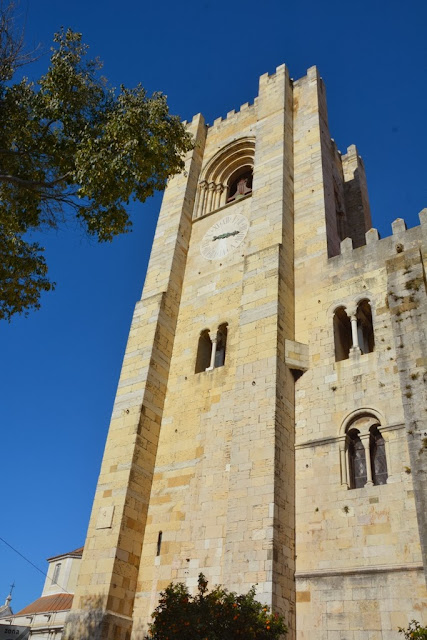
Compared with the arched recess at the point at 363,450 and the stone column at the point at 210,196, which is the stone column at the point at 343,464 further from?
the stone column at the point at 210,196

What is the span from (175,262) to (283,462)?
9.21 m

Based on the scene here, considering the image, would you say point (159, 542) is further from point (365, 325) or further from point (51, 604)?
point (51, 604)

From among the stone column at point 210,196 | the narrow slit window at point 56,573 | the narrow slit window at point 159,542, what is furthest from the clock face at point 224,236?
the narrow slit window at point 56,573

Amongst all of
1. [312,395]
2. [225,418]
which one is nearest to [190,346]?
[225,418]

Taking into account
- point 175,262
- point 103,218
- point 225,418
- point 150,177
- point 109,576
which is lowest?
point 109,576

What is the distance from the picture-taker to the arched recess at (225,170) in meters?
22.8

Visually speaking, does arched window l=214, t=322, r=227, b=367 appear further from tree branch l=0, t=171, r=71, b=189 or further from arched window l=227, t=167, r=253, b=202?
arched window l=227, t=167, r=253, b=202

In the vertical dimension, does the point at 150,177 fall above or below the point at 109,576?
above

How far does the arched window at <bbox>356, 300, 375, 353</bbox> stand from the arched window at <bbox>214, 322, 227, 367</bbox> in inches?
163

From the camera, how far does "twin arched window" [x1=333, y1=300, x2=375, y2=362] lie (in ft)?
46.4

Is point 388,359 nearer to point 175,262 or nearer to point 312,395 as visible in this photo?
point 312,395

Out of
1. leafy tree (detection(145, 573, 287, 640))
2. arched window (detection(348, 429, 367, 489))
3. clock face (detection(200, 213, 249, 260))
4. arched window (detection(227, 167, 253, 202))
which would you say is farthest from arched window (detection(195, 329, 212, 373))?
arched window (detection(227, 167, 253, 202))

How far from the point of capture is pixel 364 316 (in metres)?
14.7

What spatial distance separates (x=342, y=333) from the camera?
15.1m
